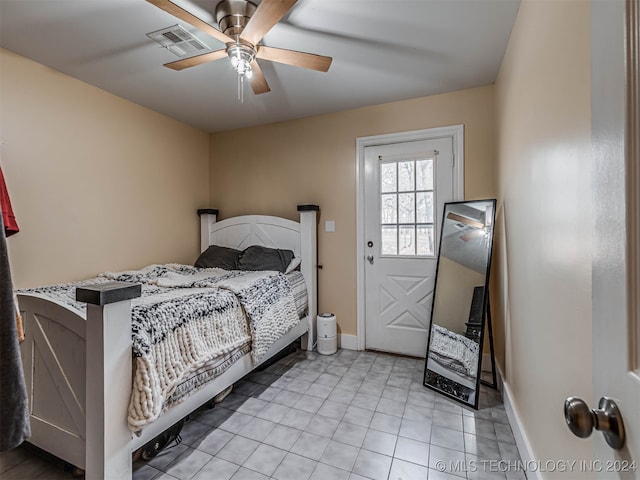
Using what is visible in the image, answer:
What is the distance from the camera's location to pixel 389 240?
3049mm

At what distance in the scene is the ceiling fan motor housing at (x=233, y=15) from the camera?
1642mm

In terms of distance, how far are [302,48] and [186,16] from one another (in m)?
0.85

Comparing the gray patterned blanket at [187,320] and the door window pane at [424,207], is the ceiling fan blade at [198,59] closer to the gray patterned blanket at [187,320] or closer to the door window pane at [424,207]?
the gray patterned blanket at [187,320]

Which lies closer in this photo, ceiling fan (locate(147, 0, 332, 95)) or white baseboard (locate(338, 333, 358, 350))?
ceiling fan (locate(147, 0, 332, 95))

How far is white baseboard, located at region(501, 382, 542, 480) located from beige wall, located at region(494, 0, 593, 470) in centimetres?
5

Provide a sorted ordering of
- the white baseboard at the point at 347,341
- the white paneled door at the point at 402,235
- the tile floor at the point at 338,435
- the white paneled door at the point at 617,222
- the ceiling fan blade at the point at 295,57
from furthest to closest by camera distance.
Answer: the white baseboard at the point at 347,341 < the white paneled door at the point at 402,235 < the ceiling fan blade at the point at 295,57 < the tile floor at the point at 338,435 < the white paneled door at the point at 617,222

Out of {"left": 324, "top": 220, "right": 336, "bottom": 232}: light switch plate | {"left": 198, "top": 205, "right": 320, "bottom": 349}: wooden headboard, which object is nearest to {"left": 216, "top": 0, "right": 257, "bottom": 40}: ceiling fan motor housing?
{"left": 198, "top": 205, "right": 320, "bottom": 349}: wooden headboard

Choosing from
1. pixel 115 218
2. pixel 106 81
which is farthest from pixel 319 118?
pixel 115 218

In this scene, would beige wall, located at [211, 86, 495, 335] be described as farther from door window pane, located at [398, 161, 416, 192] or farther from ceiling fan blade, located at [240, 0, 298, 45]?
ceiling fan blade, located at [240, 0, 298, 45]

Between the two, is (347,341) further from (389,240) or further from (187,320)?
(187,320)

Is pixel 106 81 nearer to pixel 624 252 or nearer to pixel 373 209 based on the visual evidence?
pixel 373 209

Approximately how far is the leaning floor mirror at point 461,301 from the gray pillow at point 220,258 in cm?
199

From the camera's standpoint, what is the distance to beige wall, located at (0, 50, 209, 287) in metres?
2.13

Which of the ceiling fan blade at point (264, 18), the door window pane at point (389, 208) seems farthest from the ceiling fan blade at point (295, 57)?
the door window pane at point (389, 208)
